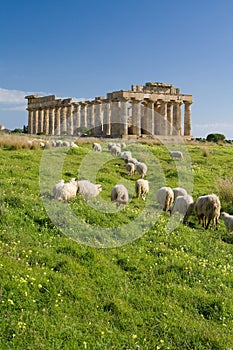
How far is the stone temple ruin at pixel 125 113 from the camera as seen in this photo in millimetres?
65688

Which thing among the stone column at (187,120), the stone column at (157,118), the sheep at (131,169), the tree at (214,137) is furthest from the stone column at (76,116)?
the sheep at (131,169)

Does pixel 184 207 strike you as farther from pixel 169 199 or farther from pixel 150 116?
pixel 150 116

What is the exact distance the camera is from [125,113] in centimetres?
6391

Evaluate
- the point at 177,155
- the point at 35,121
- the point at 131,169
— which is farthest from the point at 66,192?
the point at 35,121

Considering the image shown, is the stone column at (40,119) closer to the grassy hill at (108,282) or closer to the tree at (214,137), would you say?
the tree at (214,137)

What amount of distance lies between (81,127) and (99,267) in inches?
2620

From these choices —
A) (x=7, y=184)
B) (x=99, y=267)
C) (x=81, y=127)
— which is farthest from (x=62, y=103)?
(x=99, y=267)

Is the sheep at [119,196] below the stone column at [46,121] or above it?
below

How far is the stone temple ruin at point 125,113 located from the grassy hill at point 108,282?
157ft

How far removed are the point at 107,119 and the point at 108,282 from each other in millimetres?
60212

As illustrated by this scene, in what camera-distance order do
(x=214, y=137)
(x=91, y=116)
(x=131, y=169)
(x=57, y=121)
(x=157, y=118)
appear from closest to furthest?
(x=131, y=169), (x=214, y=137), (x=157, y=118), (x=91, y=116), (x=57, y=121)

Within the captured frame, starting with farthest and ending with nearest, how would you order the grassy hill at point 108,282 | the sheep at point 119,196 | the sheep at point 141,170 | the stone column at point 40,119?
the stone column at point 40,119 → the sheep at point 141,170 → the sheep at point 119,196 → the grassy hill at point 108,282

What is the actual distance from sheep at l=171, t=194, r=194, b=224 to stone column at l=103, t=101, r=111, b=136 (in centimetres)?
5120

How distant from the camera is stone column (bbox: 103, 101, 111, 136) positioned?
67.9 m
